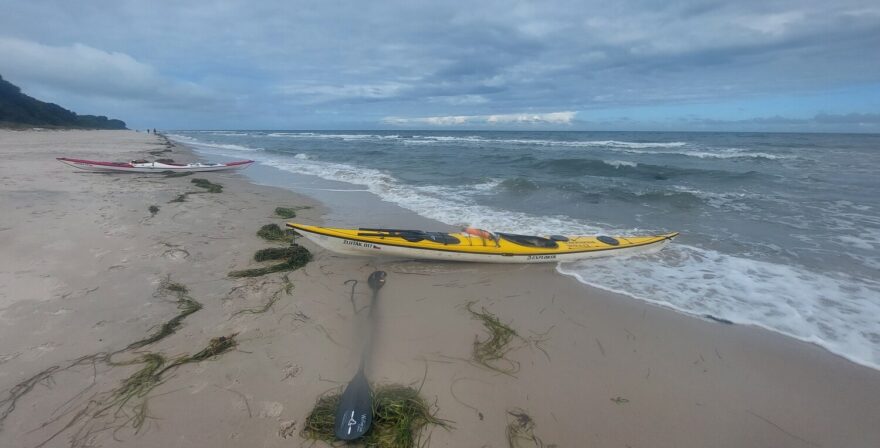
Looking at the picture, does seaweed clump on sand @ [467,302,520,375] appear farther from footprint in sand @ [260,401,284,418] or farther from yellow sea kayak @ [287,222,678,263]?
footprint in sand @ [260,401,284,418]

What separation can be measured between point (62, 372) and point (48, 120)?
68015 millimetres

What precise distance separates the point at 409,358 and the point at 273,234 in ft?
15.3

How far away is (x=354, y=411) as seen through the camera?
2.94 m

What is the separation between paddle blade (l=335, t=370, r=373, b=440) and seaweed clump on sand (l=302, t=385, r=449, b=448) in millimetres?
57

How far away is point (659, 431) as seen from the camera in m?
3.02

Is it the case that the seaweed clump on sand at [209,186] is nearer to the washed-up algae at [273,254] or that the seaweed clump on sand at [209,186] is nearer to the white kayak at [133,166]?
the white kayak at [133,166]

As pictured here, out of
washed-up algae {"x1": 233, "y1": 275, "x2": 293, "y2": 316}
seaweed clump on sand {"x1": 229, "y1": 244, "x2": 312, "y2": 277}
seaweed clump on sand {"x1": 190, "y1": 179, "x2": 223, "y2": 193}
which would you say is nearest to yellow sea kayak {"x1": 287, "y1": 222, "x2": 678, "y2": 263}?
seaweed clump on sand {"x1": 229, "y1": 244, "x2": 312, "y2": 277}

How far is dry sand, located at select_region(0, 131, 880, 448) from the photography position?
2.96 metres

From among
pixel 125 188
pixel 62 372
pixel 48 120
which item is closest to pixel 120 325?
pixel 62 372

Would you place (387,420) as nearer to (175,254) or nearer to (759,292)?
(175,254)

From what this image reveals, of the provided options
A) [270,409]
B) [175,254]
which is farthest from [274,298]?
[175,254]

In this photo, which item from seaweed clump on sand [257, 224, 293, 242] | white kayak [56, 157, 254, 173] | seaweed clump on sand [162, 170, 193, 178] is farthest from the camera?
seaweed clump on sand [162, 170, 193, 178]

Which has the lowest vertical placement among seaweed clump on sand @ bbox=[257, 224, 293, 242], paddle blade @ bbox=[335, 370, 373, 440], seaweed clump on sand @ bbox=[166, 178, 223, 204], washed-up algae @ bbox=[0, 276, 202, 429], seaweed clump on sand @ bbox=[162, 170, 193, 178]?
paddle blade @ bbox=[335, 370, 373, 440]

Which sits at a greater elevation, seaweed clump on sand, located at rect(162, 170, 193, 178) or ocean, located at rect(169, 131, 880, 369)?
seaweed clump on sand, located at rect(162, 170, 193, 178)
